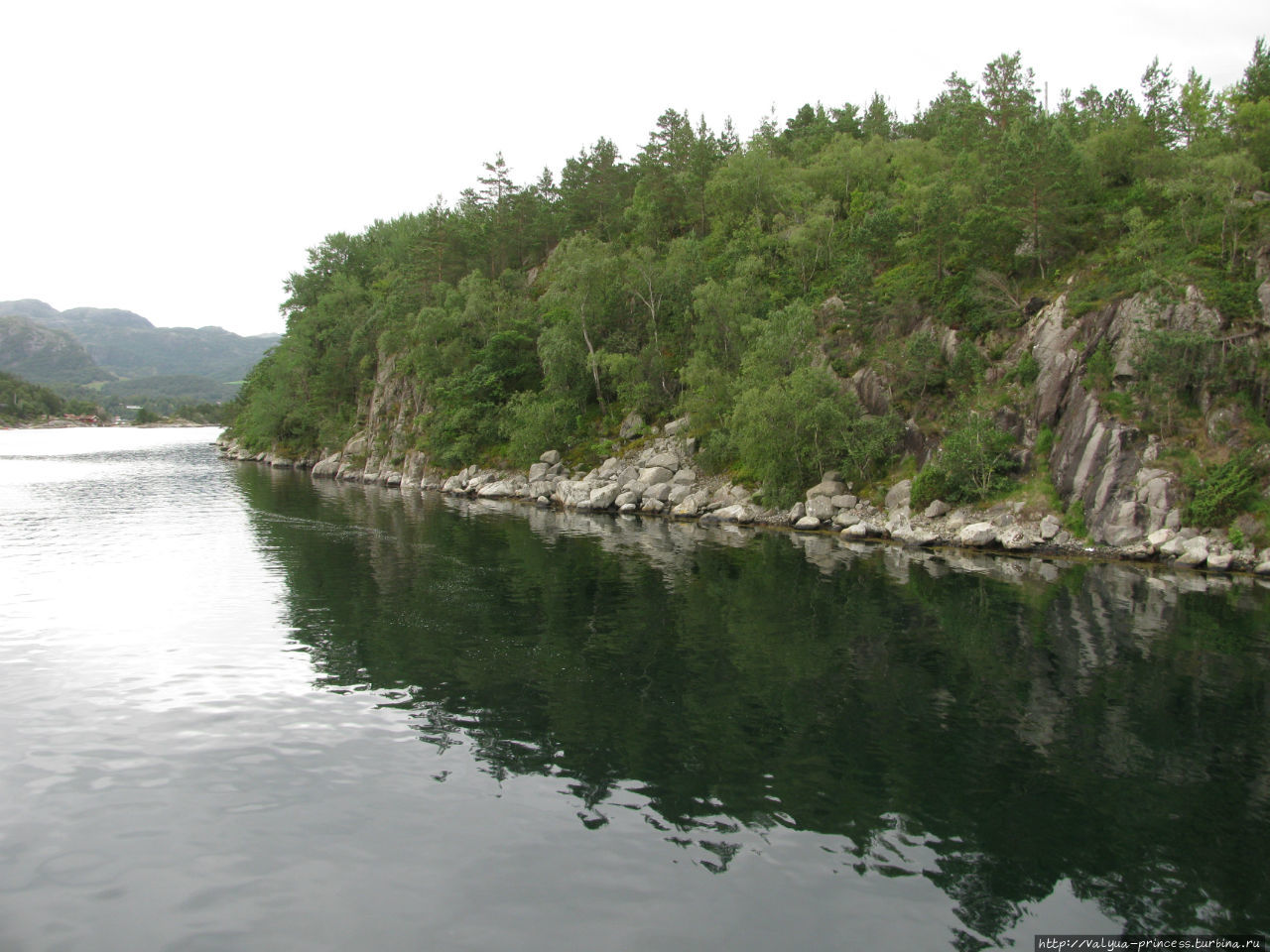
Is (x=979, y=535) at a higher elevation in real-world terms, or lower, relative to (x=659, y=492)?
lower

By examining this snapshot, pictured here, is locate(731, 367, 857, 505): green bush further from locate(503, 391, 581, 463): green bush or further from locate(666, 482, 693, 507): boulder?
locate(503, 391, 581, 463): green bush

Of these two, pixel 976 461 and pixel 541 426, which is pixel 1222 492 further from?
pixel 541 426

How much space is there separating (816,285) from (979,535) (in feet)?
123

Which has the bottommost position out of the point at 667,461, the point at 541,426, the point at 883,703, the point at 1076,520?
the point at 883,703

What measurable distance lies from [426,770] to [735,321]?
198 ft

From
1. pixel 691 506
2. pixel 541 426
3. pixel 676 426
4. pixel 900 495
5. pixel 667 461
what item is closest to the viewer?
pixel 900 495

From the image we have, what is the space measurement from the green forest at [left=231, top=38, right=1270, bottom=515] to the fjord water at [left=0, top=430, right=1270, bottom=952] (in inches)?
878

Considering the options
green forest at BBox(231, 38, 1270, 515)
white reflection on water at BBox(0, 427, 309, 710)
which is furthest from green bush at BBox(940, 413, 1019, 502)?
white reflection on water at BBox(0, 427, 309, 710)

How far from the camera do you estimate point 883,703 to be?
21.0 m

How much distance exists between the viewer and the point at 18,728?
19.0m

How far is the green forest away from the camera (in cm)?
5012

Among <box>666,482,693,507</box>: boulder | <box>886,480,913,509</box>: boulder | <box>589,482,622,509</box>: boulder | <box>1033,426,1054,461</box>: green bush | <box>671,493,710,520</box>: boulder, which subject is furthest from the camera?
<box>589,482,622,509</box>: boulder

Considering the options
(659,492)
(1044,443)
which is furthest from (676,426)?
(1044,443)

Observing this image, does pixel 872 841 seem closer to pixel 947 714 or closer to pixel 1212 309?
pixel 947 714
